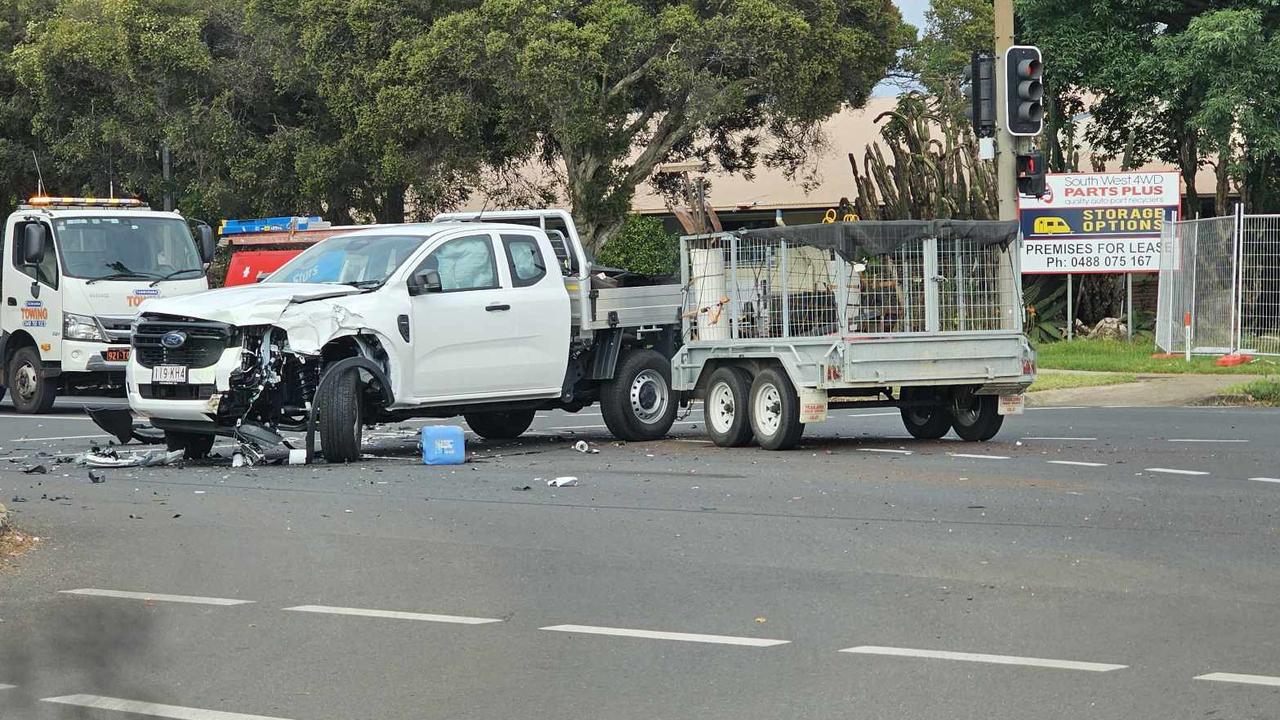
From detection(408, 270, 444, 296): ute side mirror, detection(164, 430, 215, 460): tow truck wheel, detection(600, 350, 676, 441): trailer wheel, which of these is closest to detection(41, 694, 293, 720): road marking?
detection(408, 270, 444, 296): ute side mirror

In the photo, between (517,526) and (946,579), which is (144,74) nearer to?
(517,526)

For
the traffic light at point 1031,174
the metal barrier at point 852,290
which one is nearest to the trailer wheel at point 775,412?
the metal barrier at point 852,290

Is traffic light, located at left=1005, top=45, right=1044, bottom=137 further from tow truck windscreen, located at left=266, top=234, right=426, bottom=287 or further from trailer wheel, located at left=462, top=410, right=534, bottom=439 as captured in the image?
tow truck windscreen, located at left=266, top=234, right=426, bottom=287

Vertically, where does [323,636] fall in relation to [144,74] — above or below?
below

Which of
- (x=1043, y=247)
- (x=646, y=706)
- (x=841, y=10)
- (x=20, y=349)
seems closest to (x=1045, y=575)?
(x=646, y=706)

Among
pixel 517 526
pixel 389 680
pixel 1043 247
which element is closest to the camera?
pixel 389 680

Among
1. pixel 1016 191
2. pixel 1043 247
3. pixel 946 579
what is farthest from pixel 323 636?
pixel 1043 247

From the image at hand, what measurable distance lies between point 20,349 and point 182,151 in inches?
733

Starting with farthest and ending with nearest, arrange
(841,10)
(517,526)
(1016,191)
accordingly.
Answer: (841,10) < (1016,191) < (517,526)

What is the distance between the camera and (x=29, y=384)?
22594 millimetres

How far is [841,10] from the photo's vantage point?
38.6 metres

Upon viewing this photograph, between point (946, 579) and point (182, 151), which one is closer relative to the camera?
point (946, 579)

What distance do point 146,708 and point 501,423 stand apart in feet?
38.2

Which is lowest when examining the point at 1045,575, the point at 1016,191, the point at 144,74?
the point at 1045,575
